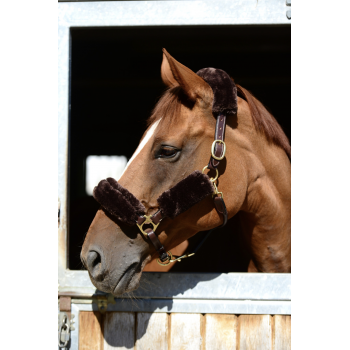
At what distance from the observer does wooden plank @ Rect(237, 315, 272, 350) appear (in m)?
1.24

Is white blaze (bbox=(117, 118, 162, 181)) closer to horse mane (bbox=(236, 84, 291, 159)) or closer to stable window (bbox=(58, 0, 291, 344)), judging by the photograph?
stable window (bbox=(58, 0, 291, 344))

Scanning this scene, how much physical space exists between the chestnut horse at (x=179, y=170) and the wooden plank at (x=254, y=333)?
47cm

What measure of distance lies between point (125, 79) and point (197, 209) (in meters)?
2.55

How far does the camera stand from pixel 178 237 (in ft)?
3.85

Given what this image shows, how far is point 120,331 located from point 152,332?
5.8 inches

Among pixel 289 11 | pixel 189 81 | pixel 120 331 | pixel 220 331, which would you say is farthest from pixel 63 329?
pixel 289 11

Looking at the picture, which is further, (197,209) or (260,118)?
(260,118)

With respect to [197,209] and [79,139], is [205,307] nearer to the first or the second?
[197,209]

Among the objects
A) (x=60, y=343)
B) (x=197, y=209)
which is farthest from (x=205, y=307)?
(x=60, y=343)

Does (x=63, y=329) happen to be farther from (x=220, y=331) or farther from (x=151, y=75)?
(x=151, y=75)

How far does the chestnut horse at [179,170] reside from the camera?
1.06m

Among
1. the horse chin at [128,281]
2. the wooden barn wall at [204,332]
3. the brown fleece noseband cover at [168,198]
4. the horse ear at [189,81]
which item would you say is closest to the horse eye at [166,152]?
the brown fleece noseband cover at [168,198]

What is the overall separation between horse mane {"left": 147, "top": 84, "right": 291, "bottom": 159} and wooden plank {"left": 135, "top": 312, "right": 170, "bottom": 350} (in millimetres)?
858

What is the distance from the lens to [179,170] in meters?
1.11
